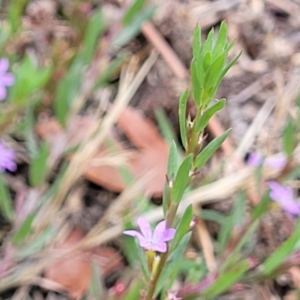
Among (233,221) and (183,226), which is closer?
(183,226)

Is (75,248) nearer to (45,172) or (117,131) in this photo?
(45,172)

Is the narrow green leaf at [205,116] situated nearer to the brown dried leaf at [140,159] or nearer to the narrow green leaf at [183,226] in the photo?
the narrow green leaf at [183,226]

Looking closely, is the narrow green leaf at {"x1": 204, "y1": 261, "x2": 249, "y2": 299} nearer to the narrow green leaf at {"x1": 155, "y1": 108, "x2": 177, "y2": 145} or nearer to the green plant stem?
the green plant stem

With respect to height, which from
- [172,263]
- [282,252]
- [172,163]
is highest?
[172,163]

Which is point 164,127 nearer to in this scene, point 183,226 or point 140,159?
point 140,159

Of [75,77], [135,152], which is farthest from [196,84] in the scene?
[135,152]

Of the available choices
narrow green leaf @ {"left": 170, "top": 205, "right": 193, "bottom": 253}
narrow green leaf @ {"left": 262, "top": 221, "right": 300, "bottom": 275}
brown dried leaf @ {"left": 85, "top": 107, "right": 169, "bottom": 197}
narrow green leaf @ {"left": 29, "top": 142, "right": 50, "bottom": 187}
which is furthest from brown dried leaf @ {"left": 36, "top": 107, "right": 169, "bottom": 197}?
narrow green leaf @ {"left": 170, "top": 205, "right": 193, "bottom": 253}

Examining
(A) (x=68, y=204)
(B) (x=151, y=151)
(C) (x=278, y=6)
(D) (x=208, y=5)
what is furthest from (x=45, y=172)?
(C) (x=278, y=6)

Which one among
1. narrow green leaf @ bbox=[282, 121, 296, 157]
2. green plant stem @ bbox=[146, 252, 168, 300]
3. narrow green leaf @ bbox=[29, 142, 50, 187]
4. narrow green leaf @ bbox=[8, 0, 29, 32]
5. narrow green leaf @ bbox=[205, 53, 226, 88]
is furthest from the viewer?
narrow green leaf @ bbox=[8, 0, 29, 32]
